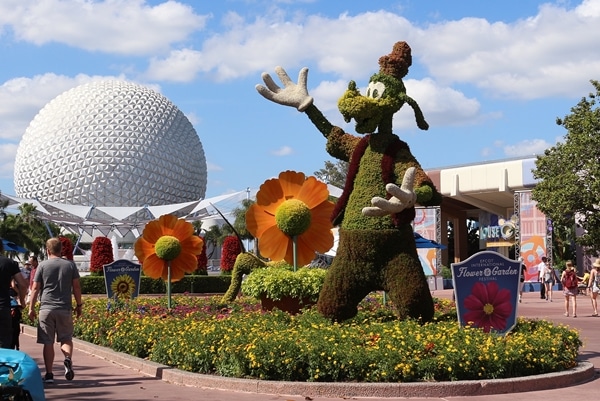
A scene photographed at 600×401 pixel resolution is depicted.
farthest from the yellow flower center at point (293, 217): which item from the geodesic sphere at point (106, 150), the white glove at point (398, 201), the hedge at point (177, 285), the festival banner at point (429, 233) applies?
the geodesic sphere at point (106, 150)

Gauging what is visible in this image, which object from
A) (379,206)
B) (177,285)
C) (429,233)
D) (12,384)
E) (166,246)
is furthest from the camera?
(429,233)

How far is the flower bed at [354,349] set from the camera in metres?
8.39

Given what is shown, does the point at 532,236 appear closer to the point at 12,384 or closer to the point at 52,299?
the point at 52,299

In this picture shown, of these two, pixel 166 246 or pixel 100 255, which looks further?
pixel 100 255

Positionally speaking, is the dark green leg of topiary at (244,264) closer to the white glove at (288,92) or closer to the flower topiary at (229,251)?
the white glove at (288,92)

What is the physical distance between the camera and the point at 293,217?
15469 mm

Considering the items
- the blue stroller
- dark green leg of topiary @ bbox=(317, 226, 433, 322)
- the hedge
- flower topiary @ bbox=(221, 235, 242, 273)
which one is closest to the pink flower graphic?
dark green leg of topiary @ bbox=(317, 226, 433, 322)

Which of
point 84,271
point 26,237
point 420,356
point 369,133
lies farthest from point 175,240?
point 26,237

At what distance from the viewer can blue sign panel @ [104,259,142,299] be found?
18.6 metres

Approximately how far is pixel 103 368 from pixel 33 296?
76.7 inches

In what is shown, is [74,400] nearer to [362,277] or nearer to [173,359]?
[173,359]

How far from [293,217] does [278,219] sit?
309 mm

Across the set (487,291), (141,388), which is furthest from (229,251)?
(141,388)

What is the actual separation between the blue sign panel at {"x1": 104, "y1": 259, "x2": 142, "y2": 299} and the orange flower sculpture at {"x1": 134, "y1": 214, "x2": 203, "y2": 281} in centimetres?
102
